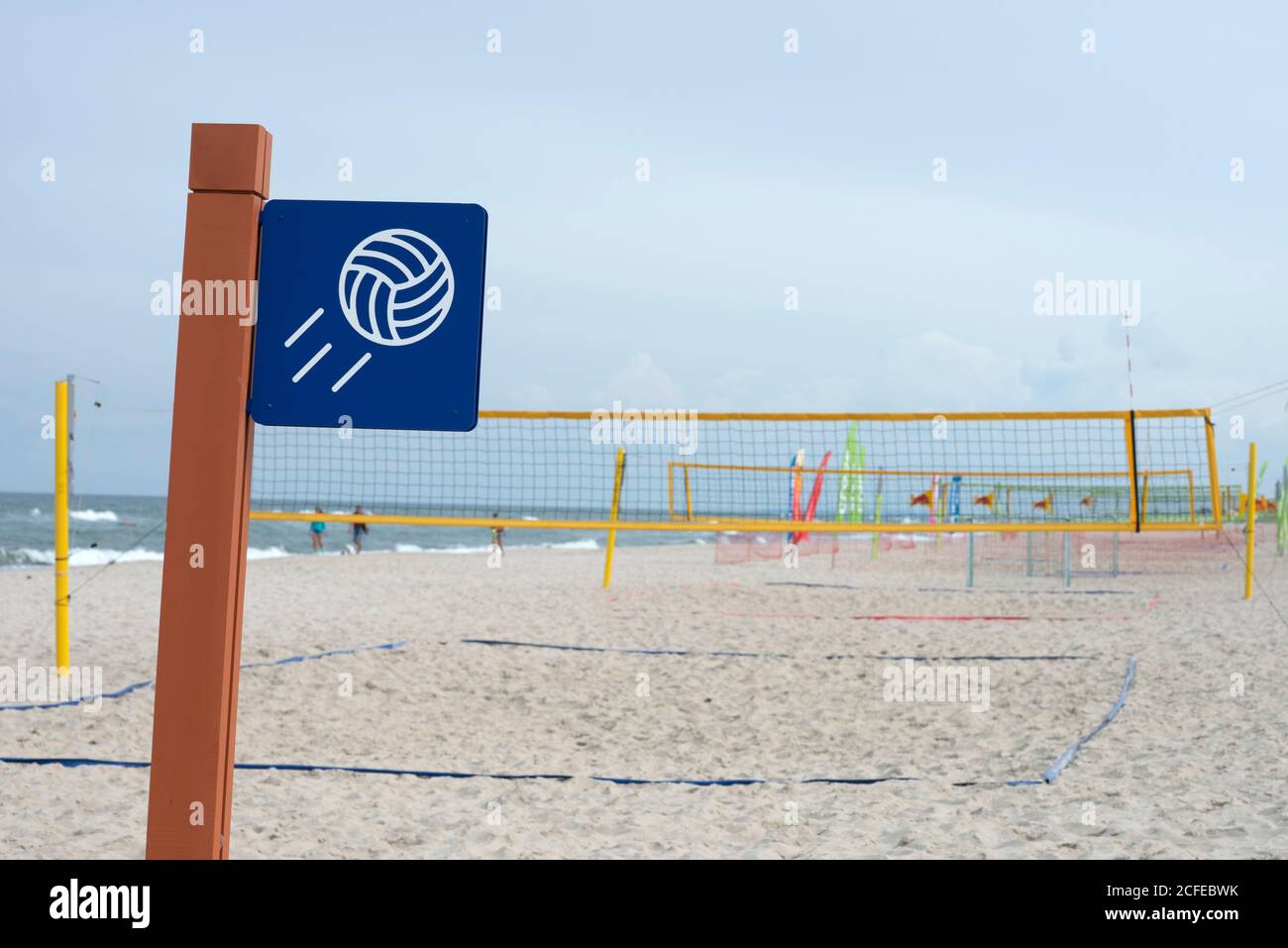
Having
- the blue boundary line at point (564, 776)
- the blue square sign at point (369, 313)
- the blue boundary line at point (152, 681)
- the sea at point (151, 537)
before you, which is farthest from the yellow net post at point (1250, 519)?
the sea at point (151, 537)

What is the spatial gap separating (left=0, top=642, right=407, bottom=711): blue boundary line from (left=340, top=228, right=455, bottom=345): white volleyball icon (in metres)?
4.13

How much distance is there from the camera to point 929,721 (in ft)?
16.5

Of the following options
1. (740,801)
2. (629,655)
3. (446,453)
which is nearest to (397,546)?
(446,453)

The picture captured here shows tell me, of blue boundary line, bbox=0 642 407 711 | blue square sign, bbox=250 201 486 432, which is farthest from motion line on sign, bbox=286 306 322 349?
blue boundary line, bbox=0 642 407 711

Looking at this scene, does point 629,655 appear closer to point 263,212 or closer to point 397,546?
point 263,212

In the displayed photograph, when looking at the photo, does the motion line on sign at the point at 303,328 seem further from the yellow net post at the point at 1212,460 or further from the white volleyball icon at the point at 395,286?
the yellow net post at the point at 1212,460

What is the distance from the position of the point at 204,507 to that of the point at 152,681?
4.31 meters

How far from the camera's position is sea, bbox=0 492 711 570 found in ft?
78.8

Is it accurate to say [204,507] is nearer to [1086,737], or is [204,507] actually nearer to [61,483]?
[1086,737]

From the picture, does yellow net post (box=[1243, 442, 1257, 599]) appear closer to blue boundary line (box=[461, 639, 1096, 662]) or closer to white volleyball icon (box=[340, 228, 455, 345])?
blue boundary line (box=[461, 639, 1096, 662])

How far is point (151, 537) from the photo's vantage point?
30.4 metres
